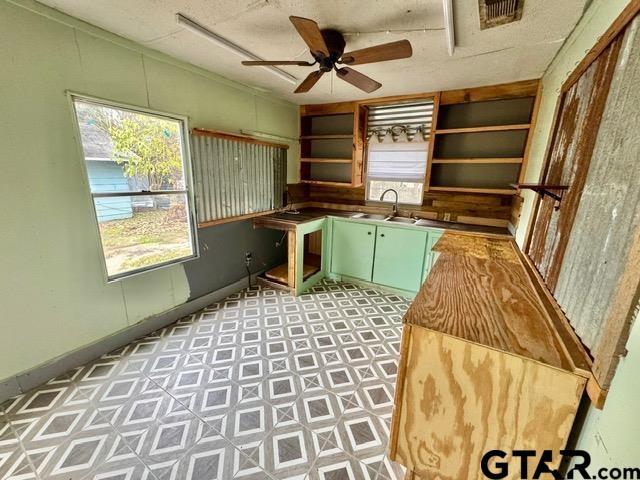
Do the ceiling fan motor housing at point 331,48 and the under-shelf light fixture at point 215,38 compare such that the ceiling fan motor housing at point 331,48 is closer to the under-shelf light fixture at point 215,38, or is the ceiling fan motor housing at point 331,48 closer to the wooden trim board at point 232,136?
the under-shelf light fixture at point 215,38

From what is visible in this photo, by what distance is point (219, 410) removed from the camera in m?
1.65

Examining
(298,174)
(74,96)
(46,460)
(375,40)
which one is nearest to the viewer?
(46,460)

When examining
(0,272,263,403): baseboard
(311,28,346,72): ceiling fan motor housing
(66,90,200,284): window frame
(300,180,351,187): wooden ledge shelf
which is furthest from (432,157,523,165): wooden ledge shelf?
(0,272,263,403): baseboard

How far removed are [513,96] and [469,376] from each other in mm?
3096

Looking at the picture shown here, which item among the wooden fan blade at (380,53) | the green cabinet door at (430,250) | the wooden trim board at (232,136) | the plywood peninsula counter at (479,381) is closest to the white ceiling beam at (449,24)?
the wooden fan blade at (380,53)

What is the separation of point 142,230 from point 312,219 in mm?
1791

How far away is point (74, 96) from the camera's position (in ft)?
5.84

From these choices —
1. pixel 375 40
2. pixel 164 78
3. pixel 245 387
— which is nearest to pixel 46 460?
pixel 245 387

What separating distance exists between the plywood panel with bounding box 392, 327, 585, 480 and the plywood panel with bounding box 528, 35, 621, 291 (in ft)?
1.90

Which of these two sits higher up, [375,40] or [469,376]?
[375,40]

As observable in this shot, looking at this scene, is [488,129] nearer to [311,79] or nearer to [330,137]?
[330,137]

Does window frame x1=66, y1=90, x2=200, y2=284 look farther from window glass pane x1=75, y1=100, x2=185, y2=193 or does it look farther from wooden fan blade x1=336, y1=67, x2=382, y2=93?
wooden fan blade x1=336, y1=67, x2=382, y2=93

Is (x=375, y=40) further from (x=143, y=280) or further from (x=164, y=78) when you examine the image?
(x=143, y=280)

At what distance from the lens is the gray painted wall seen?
9.17ft
